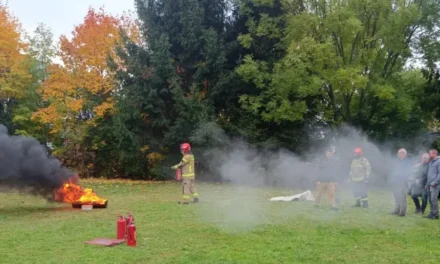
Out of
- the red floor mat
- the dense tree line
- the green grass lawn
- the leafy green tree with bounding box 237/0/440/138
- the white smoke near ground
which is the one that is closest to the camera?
the green grass lawn

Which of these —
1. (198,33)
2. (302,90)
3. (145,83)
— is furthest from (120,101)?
(302,90)

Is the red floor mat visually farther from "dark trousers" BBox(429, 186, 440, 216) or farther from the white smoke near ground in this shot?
"dark trousers" BBox(429, 186, 440, 216)

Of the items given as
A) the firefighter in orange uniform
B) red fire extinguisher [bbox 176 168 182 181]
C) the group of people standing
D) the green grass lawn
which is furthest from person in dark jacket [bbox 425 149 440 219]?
red fire extinguisher [bbox 176 168 182 181]

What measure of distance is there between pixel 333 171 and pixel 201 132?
11.1 metres

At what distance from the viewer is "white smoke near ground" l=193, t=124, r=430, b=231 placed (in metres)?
15.1

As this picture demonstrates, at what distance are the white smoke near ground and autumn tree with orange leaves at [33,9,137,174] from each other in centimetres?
866

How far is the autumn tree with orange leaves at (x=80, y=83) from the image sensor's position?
29.2m

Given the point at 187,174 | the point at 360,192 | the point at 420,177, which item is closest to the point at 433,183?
the point at 420,177

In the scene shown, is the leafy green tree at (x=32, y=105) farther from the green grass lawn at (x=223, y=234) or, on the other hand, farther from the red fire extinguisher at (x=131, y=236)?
the red fire extinguisher at (x=131, y=236)

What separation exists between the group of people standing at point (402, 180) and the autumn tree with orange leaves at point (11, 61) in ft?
73.8

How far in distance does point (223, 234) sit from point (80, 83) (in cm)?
2171

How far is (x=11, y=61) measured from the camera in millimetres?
29906

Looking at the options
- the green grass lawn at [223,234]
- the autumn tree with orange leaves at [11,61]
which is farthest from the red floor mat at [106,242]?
the autumn tree with orange leaves at [11,61]

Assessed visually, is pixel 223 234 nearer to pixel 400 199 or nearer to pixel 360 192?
pixel 400 199
